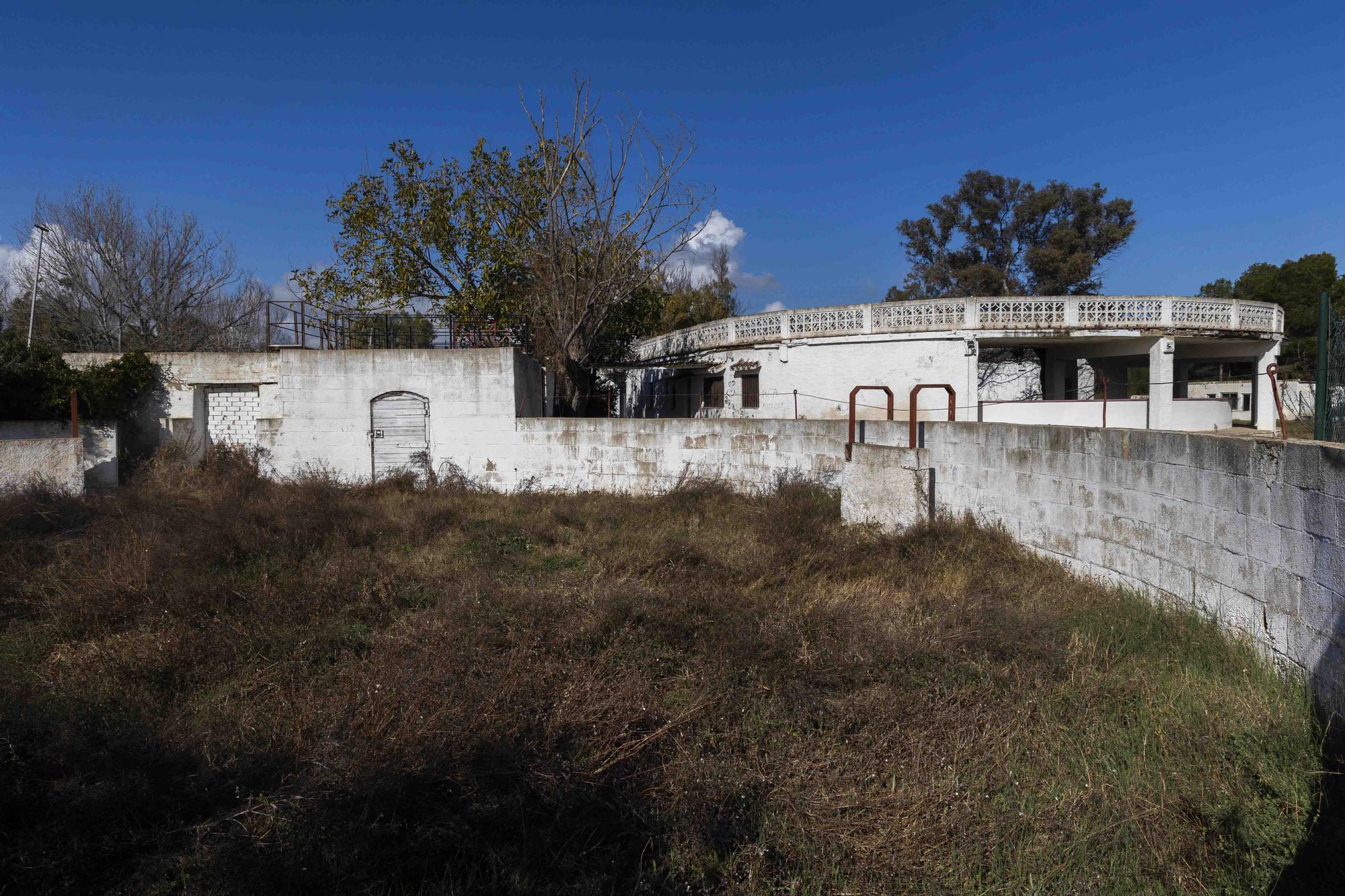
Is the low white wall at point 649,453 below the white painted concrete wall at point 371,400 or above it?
below

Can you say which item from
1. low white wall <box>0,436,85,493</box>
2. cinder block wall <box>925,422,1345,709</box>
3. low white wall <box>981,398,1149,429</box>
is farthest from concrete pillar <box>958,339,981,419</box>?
low white wall <box>0,436,85,493</box>

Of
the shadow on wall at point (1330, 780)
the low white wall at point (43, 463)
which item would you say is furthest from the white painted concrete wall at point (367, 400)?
the shadow on wall at point (1330, 780)

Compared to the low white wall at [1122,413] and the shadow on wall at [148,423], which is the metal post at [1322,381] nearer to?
the low white wall at [1122,413]

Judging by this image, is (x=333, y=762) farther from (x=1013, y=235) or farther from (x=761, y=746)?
(x=1013, y=235)

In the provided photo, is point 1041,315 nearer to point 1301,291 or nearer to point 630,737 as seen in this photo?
point 630,737

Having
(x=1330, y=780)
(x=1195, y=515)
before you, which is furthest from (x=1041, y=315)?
(x=1330, y=780)

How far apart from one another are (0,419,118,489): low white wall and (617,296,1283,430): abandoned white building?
12.6 m

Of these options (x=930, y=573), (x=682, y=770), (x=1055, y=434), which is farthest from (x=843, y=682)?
(x=1055, y=434)

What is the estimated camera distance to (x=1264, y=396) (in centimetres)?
1755

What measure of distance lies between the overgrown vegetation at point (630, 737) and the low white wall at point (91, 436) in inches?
279

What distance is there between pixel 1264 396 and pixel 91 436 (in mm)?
24883

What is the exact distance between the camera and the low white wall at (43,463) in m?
9.78

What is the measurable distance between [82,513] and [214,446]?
16.0 ft

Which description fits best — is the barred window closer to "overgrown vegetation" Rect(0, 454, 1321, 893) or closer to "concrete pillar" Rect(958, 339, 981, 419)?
"concrete pillar" Rect(958, 339, 981, 419)
